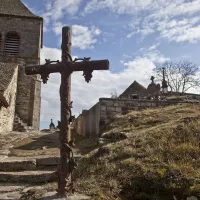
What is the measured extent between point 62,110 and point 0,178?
2.81m

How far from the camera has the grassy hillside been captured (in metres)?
4.35

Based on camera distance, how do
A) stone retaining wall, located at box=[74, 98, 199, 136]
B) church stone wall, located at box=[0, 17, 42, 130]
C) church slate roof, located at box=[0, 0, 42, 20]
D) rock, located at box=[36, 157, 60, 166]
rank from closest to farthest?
rock, located at box=[36, 157, 60, 166] < stone retaining wall, located at box=[74, 98, 199, 136] < church stone wall, located at box=[0, 17, 42, 130] < church slate roof, located at box=[0, 0, 42, 20]

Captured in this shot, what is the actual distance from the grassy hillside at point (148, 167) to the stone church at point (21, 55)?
12968 mm

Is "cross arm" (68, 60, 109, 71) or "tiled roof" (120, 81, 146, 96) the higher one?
"tiled roof" (120, 81, 146, 96)

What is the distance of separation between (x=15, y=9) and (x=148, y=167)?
21874mm

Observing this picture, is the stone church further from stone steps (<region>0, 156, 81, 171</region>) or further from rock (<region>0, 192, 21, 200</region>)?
rock (<region>0, 192, 21, 200</region>)

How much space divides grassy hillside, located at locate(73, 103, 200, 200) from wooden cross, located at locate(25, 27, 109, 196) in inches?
18.0

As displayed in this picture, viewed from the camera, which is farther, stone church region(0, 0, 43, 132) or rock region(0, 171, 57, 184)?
stone church region(0, 0, 43, 132)

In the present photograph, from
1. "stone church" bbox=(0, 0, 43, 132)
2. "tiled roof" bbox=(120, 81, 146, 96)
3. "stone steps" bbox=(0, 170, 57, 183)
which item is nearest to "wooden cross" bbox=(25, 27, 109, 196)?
"stone steps" bbox=(0, 170, 57, 183)

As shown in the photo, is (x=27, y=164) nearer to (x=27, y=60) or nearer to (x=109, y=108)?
(x=109, y=108)

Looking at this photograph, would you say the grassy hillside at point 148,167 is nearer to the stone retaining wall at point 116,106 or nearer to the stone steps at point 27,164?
the stone steps at point 27,164

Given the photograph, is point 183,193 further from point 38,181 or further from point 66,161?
point 38,181

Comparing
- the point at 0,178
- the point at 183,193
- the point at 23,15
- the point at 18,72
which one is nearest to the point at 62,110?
the point at 183,193

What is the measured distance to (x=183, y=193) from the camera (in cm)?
415
